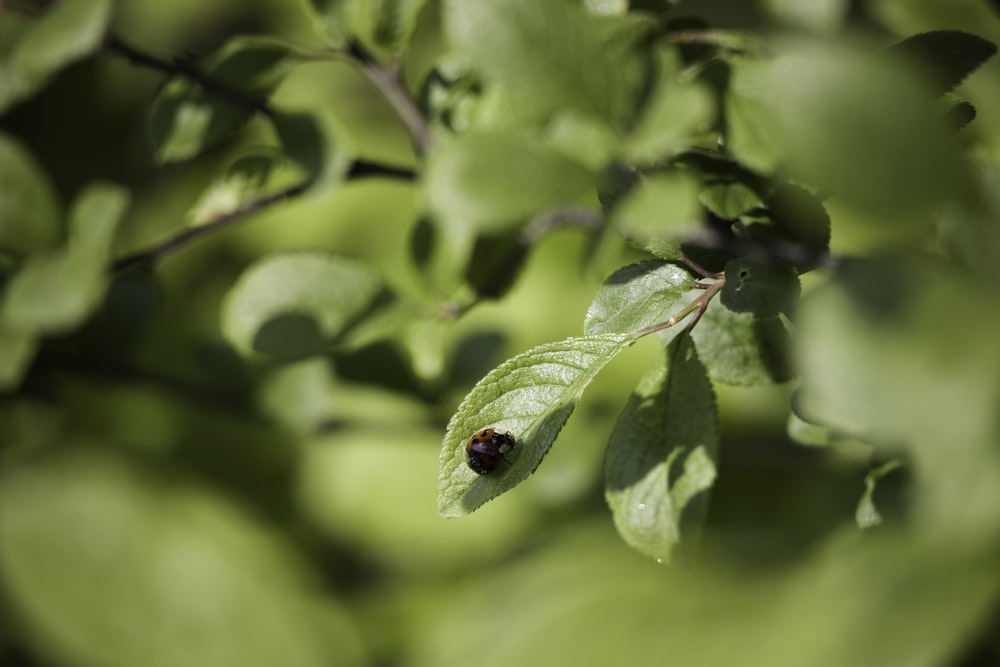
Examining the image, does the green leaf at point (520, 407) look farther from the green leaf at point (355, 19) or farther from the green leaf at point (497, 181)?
the green leaf at point (355, 19)

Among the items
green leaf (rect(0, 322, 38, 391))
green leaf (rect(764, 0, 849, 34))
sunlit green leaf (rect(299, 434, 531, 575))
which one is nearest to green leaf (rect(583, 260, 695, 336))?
green leaf (rect(764, 0, 849, 34))

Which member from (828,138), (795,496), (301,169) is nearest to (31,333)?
(301,169)

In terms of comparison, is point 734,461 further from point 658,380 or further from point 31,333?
point 31,333

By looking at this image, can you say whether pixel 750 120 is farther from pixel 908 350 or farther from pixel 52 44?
pixel 52 44

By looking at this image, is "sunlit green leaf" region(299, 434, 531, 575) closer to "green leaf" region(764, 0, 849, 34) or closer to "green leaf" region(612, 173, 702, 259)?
"green leaf" region(764, 0, 849, 34)

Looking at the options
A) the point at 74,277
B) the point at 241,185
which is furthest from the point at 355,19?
the point at 74,277

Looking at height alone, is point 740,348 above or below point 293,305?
above

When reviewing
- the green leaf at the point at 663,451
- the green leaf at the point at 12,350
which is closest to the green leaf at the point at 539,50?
the green leaf at the point at 663,451
